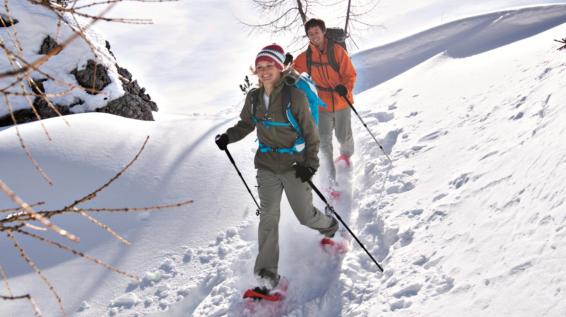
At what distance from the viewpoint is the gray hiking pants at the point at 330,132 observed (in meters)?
5.91

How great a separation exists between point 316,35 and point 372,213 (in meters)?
2.40

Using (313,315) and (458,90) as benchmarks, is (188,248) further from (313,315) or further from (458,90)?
(458,90)

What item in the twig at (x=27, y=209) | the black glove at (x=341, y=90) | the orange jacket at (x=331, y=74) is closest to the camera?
the twig at (x=27, y=209)

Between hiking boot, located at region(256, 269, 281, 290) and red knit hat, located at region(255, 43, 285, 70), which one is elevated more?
red knit hat, located at region(255, 43, 285, 70)

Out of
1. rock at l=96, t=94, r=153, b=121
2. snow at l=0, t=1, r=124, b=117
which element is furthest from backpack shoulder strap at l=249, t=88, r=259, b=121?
rock at l=96, t=94, r=153, b=121

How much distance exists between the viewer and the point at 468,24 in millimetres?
12969

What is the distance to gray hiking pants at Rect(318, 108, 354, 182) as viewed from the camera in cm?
591

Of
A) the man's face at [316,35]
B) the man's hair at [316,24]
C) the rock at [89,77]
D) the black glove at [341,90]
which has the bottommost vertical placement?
the black glove at [341,90]

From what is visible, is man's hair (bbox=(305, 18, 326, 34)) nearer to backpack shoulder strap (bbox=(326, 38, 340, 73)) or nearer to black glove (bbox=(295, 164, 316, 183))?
backpack shoulder strap (bbox=(326, 38, 340, 73))

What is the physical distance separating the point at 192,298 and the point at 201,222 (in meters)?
1.34

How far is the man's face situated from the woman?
182 centimetres

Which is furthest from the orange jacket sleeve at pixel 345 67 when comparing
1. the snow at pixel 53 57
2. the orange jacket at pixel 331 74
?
the snow at pixel 53 57

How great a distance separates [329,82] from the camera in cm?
588

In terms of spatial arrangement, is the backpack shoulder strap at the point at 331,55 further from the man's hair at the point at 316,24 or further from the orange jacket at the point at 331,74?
the man's hair at the point at 316,24
